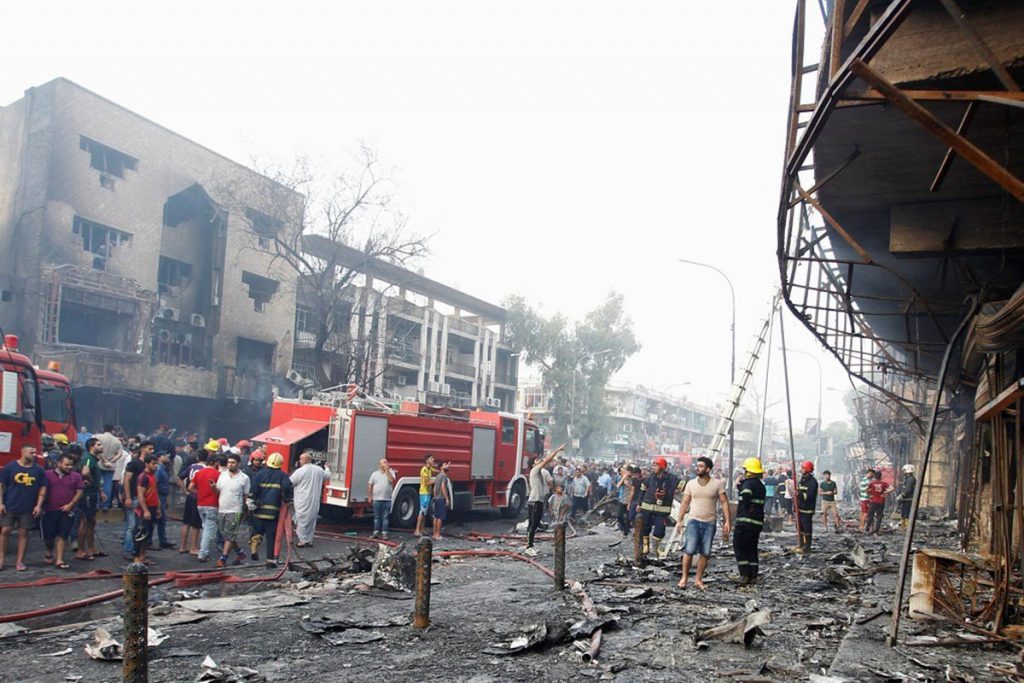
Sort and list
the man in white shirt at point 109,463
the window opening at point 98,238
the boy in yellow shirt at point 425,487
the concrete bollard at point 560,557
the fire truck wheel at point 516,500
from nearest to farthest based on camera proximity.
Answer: the concrete bollard at point 560,557 < the man in white shirt at point 109,463 < the boy in yellow shirt at point 425,487 < the fire truck wheel at point 516,500 < the window opening at point 98,238

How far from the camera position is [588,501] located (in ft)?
76.3

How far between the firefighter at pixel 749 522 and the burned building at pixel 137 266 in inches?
948

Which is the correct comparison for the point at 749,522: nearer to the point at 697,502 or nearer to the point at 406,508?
the point at 697,502

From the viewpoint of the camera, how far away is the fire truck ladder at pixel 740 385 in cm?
1747

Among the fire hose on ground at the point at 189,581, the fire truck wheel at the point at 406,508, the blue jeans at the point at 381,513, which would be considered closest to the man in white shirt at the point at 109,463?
the fire hose on ground at the point at 189,581

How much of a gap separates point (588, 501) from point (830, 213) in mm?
16897

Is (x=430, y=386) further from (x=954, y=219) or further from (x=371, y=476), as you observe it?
(x=954, y=219)

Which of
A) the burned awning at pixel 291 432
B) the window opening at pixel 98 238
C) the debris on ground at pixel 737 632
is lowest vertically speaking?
the debris on ground at pixel 737 632

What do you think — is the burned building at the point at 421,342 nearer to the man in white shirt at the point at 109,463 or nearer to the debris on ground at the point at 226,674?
the man in white shirt at the point at 109,463

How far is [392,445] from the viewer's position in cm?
1588

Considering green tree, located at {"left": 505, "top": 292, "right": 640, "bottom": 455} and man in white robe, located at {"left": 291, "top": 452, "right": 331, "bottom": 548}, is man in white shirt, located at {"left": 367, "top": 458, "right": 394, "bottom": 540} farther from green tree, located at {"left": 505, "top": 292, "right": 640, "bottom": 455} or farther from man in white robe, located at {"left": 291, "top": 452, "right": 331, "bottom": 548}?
green tree, located at {"left": 505, "top": 292, "right": 640, "bottom": 455}

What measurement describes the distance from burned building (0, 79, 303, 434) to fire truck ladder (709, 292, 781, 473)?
1936 centimetres

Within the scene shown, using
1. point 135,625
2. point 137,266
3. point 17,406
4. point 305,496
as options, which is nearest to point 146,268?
point 137,266

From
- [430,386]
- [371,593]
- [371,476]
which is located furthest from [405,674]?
[430,386]
